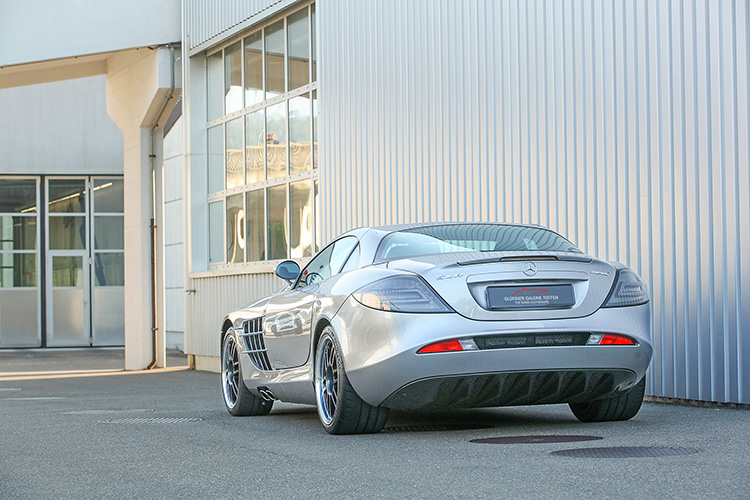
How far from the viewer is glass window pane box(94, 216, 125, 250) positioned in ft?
91.8

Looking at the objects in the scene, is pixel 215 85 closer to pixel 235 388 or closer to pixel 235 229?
pixel 235 229

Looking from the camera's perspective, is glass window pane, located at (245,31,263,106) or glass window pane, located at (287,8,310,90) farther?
glass window pane, located at (245,31,263,106)

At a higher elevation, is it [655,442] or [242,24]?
[242,24]

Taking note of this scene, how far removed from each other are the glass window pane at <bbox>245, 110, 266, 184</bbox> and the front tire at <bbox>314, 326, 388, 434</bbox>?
966 centimetres

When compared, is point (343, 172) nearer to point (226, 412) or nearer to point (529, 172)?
point (529, 172)

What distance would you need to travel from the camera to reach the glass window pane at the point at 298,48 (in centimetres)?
1466

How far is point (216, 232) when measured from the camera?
17375mm

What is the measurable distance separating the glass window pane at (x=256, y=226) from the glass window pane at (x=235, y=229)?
0.77ft

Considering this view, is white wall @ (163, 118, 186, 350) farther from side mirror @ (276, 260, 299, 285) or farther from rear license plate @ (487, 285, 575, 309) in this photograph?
rear license plate @ (487, 285, 575, 309)

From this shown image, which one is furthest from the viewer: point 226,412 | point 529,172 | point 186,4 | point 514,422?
point 186,4

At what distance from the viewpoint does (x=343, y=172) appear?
13.1 meters

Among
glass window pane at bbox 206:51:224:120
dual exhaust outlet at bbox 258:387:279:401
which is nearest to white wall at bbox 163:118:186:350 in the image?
glass window pane at bbox 206:51:224:120

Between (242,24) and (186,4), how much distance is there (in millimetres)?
2113

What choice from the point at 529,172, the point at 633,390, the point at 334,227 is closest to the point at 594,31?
the point at 529,172
